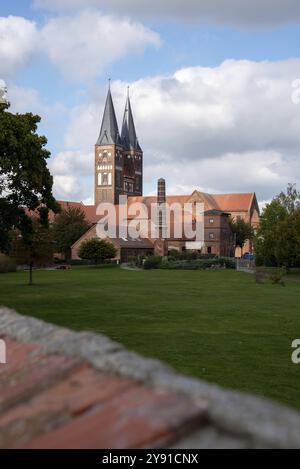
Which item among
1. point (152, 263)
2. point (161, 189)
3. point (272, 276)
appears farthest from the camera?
point (161, 189)

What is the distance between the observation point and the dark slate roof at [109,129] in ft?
408

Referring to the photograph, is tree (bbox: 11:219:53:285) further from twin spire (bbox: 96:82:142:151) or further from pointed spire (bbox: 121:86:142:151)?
pointed spire (bbox: 121:86:142:151)

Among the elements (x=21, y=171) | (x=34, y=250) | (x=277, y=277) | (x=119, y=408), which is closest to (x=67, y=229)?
(x=34, y=250)

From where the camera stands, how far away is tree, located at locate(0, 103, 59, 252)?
2852cm

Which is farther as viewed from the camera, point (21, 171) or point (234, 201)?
point (234, 201)

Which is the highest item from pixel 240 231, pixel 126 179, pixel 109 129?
pixel 109 129

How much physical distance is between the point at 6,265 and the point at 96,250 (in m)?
17.0

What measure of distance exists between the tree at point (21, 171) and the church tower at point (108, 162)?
92252mm

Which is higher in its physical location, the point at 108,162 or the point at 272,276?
the point at 108,162

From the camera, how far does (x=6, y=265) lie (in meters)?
63.6

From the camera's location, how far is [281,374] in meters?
12.8

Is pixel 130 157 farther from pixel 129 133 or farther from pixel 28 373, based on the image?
pixel 28 373

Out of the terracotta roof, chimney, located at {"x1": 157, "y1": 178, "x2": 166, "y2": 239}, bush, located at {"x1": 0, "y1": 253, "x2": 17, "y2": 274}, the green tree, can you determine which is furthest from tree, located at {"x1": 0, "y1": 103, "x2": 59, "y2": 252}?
the terracotta roof

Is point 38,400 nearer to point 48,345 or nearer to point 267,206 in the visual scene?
point 48,345
